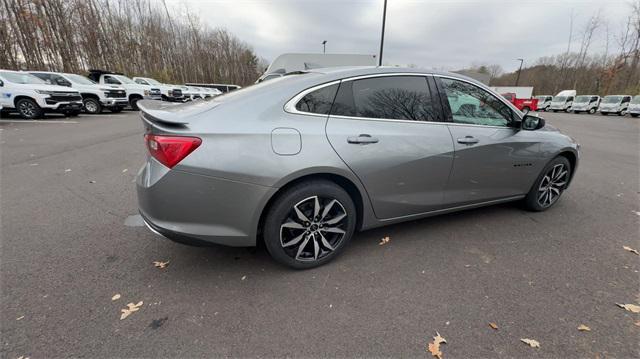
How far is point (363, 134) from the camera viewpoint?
2375mm

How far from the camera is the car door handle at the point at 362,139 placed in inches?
91.6

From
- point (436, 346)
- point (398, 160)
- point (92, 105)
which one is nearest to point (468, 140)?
point (398, 160)

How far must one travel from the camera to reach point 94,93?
46.2 feet

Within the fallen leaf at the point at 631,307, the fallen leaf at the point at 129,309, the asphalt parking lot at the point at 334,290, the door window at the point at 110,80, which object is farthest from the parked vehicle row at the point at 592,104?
the door window at the point at 110,80

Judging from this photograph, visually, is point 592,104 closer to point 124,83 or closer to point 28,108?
point 124,83

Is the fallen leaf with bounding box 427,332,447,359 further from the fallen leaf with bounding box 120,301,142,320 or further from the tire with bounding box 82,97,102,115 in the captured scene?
the tire with bounding box 82,97,102,115

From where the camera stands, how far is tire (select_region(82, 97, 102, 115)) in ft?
46.5


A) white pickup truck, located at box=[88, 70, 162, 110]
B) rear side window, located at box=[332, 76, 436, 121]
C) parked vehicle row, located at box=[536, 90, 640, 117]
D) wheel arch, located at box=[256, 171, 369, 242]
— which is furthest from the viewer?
parked vehicle row, located at box=[536, 90, 640, 117]

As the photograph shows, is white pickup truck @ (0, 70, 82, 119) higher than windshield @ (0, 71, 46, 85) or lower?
lower

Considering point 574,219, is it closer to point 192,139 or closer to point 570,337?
point 570,337

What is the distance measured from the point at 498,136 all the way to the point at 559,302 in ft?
5.32

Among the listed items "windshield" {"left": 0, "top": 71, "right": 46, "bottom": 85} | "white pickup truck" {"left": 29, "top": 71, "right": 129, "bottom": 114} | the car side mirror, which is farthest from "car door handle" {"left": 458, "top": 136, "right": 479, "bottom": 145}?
"white pickup truck" {"left": 29, "top": 71, "right": 129, "bottom": 114}

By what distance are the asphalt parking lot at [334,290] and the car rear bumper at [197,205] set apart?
0.48 metres

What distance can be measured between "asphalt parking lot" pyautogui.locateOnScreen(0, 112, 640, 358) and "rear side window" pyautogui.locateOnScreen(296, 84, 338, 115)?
1.37 metres
